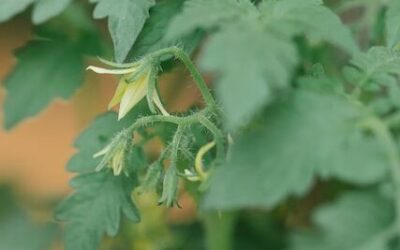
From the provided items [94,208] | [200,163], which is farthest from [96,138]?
[200,163]

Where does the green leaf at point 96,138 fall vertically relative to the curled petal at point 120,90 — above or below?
below

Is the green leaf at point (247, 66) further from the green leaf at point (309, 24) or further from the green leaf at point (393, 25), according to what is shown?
the green leaf at point (393, 25)

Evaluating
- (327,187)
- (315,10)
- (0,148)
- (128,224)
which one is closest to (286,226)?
(327,187)

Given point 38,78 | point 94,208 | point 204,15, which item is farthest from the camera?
point 38,78

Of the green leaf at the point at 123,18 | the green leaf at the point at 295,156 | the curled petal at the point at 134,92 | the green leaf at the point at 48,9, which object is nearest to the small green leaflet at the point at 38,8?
the green leaf at the point at 48,9

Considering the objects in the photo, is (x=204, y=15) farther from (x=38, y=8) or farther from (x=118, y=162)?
(x=38, y=8)

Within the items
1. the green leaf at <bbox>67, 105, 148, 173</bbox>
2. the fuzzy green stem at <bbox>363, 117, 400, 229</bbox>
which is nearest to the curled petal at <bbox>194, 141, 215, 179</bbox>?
the green leaf at <bbox>67, 105, 148, 173</bbox>

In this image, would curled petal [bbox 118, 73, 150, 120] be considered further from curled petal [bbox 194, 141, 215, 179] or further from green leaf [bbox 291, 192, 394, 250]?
green leaf [bbox 291, 192, 394, 250]
